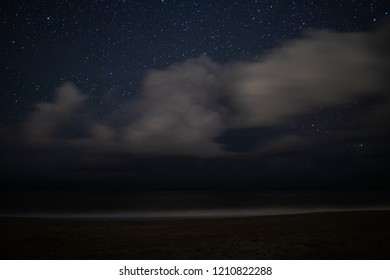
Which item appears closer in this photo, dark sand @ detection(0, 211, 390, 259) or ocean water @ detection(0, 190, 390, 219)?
dark sand @ detection(0, 211, 390, 259)

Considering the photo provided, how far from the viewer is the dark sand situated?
7.37 m

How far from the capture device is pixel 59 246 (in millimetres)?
8656

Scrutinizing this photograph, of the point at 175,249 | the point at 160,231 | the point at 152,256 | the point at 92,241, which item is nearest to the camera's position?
the point at 152,256

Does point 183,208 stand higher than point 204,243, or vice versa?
point 183,208

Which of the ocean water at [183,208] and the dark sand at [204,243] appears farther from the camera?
the ocean water at [183,208]

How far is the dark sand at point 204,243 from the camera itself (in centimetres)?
737

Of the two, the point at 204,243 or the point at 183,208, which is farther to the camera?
the point at 183,208

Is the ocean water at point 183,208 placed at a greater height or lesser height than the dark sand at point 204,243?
greater

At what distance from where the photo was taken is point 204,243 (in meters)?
8.60

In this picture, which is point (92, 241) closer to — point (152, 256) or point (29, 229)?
point (152, 256)

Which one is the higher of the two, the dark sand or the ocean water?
the ocean water
